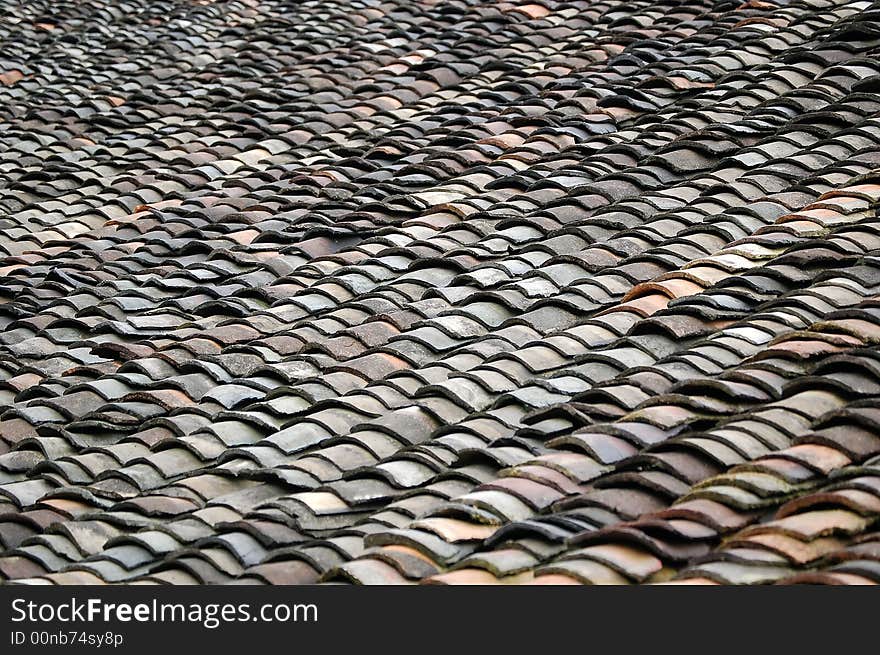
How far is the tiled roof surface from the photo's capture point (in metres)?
3.78

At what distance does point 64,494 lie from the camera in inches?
182

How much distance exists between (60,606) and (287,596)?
2.75 feet

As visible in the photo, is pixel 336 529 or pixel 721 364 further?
pixel 721 364

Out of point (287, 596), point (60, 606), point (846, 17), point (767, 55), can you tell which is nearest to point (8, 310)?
point (60, 606)

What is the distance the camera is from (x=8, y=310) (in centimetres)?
653

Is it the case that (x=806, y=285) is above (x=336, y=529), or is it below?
above

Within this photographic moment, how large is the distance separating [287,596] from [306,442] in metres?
1.18

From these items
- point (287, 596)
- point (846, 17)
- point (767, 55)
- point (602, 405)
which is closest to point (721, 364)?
point (602, 405)

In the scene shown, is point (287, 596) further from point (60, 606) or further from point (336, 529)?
point (60, 606)

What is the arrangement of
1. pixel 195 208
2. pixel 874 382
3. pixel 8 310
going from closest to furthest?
pixel 874 382 → pixel 8 310 → pixel 195 208

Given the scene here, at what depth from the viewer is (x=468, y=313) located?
5438 mm

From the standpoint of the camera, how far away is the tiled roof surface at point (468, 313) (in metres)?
3.78

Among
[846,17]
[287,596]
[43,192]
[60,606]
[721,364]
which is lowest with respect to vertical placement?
[43,192]

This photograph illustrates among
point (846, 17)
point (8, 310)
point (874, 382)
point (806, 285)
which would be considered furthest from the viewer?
point (846, 17)
